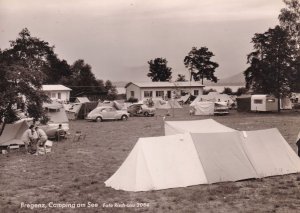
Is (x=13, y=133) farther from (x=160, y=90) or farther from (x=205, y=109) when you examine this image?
(x=160, y=90)

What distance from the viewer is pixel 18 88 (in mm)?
19719

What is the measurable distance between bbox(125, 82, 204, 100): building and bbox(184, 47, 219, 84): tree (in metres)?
23.6

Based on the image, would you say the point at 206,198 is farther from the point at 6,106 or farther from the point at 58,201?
the point at 6,106

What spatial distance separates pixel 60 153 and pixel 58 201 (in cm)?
825

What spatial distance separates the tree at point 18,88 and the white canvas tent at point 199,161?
8.76 m

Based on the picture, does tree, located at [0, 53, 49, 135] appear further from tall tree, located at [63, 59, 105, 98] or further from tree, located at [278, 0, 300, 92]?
tall tree, located at [63, 59, 105, 98]

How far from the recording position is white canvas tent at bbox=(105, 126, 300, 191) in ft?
39.7

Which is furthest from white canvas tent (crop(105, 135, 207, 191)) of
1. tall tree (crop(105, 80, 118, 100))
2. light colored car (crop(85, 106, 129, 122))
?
tall tree (crop(105, 80, 118, 100))

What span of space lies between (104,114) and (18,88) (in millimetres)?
16447

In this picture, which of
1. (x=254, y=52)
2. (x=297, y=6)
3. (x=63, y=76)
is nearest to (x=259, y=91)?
(x=254, y=52)

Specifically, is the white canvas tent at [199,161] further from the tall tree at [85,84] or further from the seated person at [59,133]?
the tall tree at [85,84]

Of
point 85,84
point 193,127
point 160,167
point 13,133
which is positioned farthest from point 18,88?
point 85,84

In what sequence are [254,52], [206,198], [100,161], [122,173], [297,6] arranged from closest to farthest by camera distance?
[206,198] → [122,173] → [100,161] → [297,6] → [254,52]

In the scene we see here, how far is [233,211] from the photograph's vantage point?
32.2 feet
